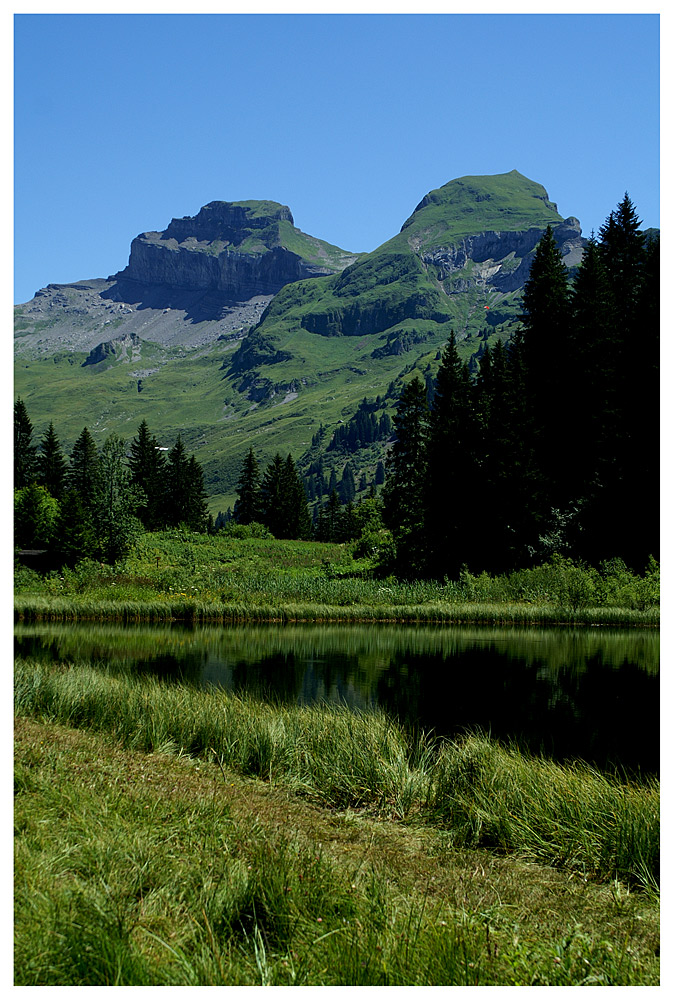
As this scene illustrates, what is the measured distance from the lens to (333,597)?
160 ft

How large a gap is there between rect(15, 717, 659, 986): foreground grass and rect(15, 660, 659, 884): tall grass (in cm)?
63

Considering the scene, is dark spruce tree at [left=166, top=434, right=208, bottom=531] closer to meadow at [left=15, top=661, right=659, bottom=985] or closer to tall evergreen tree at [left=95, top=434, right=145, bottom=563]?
tall evergreen tree at [left=95, top=434, right=145, bottom=563]

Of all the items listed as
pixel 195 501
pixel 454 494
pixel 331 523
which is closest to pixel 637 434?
pixel 454 494

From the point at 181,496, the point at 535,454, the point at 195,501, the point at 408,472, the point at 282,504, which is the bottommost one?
the point at 282,504

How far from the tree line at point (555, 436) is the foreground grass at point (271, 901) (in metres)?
42.6

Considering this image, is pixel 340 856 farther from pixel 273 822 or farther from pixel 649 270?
pixel 649 270

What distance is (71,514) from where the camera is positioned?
61.8m

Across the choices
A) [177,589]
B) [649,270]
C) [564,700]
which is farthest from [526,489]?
[564,700]

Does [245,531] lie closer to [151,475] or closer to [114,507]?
[151,475]

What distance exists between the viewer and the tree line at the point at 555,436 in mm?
52562

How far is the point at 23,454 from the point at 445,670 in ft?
241

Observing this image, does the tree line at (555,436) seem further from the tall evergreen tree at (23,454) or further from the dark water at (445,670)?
the tall evergreen tree at (23,454)

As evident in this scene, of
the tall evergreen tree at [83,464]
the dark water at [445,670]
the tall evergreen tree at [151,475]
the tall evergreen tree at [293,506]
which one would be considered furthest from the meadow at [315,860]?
the tall evergreen tree at [293,506]
